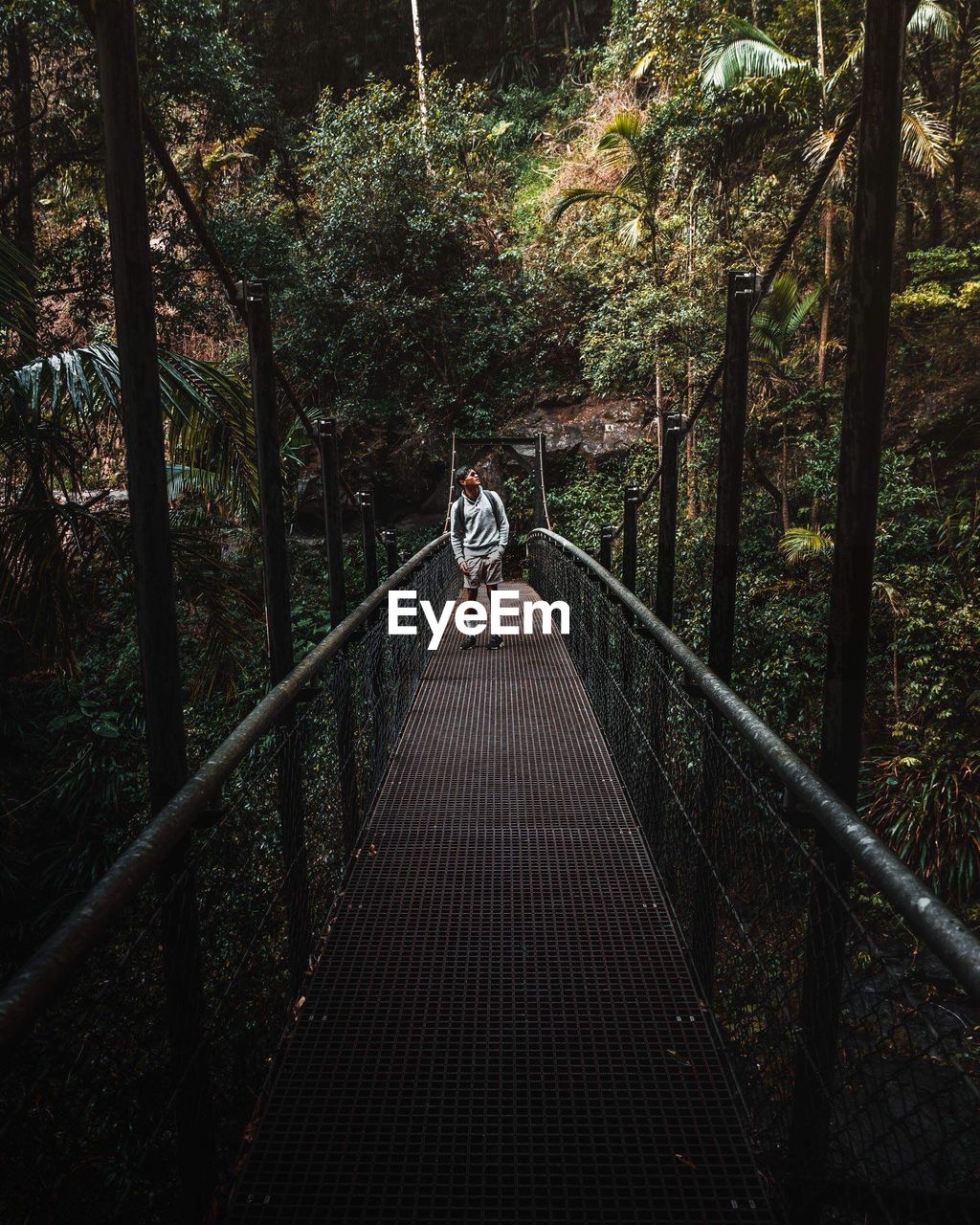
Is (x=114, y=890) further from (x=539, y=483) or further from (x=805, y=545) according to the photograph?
(x=539, y=483)

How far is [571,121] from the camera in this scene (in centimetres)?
1888

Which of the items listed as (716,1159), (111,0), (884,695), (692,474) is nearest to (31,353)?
Answer: (111,0)

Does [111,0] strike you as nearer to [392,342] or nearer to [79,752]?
[79,752]

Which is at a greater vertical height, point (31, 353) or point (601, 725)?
point (31, 353)

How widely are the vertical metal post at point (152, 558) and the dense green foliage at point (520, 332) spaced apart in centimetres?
225

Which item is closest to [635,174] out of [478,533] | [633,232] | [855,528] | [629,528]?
[633,232]

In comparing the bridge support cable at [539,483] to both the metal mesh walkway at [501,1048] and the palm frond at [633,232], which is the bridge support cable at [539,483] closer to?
the palm frond at [633,232]

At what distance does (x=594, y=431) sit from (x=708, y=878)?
1367cm

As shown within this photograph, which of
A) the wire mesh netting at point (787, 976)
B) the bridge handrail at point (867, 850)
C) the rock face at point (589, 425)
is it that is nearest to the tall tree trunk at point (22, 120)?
the wire mesh netting at point (787, 976)

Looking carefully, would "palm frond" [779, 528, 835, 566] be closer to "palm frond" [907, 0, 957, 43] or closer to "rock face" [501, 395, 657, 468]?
"rock face" [501, 395, 657, 468]

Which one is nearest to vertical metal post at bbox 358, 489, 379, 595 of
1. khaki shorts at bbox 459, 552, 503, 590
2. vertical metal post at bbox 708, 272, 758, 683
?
khaki shorts at bbox 459, 552, 503, 590

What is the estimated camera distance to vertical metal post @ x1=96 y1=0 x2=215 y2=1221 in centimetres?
185

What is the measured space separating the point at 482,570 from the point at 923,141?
6918mm

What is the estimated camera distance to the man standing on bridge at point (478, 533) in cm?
705
